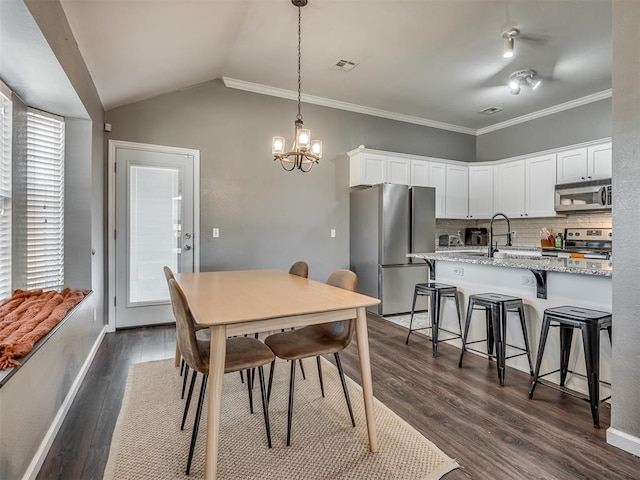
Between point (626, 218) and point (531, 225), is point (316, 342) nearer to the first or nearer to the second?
point (626, 218)

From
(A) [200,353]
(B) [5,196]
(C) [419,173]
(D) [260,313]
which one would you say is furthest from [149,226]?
(C) [419,173]

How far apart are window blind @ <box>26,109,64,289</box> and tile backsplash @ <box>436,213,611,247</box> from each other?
17.1 ft

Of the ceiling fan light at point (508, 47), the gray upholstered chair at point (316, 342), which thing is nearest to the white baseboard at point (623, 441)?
the gray upholstered chair at point (316, 342)

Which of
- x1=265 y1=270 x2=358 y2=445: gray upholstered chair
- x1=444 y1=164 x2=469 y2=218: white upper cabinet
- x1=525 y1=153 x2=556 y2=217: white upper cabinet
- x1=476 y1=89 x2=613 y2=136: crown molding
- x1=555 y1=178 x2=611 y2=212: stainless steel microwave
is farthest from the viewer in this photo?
x1=444 y1=164 x2=469 y2=218: white upper cabinet

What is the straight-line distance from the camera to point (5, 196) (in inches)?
87.9

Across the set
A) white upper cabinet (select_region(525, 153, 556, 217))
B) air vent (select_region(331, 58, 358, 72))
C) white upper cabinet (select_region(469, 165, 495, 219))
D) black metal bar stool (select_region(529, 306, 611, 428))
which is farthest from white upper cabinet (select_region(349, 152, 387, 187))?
black metal bar stool (select_region(529, 306, 611, 428))

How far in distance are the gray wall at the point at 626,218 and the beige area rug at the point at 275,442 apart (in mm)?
1008

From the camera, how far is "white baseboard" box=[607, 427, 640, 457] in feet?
5.73

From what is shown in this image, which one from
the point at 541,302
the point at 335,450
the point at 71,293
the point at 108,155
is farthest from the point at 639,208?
the point at 108,155

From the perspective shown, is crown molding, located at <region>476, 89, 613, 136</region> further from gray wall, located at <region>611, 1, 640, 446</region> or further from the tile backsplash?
gray wall, located at <region>611, 1, 640, 446</region>

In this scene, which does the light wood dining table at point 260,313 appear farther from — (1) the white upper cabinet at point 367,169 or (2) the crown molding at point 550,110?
(2) the crown molding at point 550,110

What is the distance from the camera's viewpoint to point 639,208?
1.75 m

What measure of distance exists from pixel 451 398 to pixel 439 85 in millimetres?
3784

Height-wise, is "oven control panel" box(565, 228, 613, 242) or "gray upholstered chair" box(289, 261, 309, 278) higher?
"oven control panel" box(565, 228, 613, 242)
